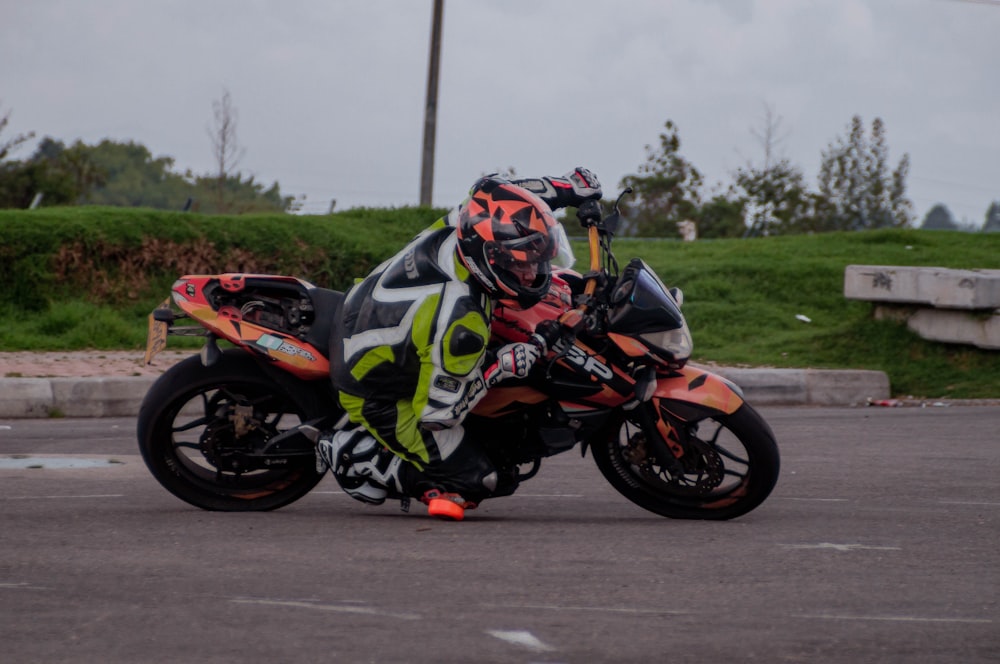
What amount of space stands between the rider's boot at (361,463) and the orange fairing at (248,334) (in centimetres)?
30

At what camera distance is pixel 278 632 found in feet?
12.9

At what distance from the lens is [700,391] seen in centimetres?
558

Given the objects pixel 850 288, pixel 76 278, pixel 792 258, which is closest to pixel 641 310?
pixel 850 288

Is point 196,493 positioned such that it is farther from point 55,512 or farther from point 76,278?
point 76,278

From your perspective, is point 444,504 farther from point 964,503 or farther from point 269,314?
point 964,503

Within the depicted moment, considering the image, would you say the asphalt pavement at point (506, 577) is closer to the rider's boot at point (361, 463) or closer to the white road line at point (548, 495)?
the white road line at point (548, 495)

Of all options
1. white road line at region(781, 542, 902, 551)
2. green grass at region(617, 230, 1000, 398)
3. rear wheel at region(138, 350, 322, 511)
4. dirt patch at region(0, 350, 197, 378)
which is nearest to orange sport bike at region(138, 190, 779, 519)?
rear wheel at region(138, 350, 322, 511)

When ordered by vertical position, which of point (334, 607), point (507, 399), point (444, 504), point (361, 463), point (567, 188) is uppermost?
point (567, 188)

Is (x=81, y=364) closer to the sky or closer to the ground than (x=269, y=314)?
closer to the ground

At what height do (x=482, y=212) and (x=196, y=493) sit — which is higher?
(x=482, y=212)

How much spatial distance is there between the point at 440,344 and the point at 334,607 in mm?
1407

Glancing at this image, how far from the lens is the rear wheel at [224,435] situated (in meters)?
Answer: 5.68

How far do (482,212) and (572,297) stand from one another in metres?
0.62

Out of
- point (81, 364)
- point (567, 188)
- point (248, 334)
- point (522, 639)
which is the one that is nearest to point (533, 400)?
point (567, 188)
